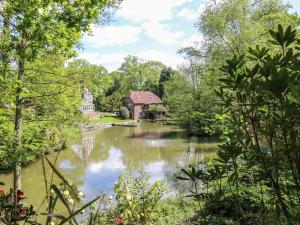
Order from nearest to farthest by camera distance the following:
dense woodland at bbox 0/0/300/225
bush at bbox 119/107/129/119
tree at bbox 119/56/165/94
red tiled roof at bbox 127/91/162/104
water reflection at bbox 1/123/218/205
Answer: dense woodland at bbox 0/0/300/225, water reflection at bbox 1/123/218/205, bush at bbox 119/107/129/119, red tiled roof at bbox 127/91/162/104, tree at bbox 119/56/165/94

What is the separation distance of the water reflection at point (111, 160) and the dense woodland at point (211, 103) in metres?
2.56

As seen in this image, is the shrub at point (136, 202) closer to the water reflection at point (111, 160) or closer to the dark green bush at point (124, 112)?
the water reflection at point (111, 160)

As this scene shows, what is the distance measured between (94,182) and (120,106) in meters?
35.8

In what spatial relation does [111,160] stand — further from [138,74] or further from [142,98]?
[138,74]

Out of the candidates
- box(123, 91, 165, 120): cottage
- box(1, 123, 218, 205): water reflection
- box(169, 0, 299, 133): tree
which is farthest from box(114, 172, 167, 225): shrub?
box(123, 91, 165, 120): cottage

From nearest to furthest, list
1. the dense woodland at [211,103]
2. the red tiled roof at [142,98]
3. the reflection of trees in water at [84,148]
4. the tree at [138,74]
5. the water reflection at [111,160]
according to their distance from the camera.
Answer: the dense woodland at [211,103]
the water reflection at [111,160]
the reflection of trees in water at [84,148]
the red tiled roof at [142,98]
the tree at [138,74]

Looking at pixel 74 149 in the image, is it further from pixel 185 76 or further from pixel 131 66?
pixel 131 66

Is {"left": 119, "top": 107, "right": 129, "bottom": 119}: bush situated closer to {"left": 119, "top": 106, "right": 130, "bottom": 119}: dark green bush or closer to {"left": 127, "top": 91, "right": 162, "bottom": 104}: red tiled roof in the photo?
{"left": 119, "top": 106, "right": 130, "bottom": 119}: dark green bush

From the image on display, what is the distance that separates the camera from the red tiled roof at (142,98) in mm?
47094

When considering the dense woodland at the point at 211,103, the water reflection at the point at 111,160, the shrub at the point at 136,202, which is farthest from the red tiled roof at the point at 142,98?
the shrub at the point at 136,202

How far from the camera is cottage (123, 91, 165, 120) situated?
149 feet

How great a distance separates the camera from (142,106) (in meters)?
47.8

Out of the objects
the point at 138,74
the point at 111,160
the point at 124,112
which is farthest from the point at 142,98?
the point at 111,160

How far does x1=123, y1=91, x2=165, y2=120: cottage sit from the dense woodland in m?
27.4
